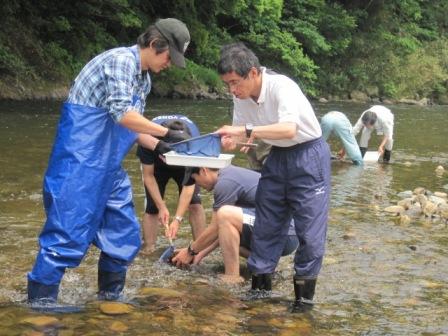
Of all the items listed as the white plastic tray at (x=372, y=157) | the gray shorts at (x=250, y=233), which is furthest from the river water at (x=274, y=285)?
the white plastic tray at (x=372, y=157)

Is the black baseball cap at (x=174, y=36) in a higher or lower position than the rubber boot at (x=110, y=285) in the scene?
higher

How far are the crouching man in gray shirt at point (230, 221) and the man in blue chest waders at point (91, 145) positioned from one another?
1138 millimetres

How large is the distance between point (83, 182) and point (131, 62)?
0.76 metres

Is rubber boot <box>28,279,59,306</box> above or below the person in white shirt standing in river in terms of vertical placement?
below

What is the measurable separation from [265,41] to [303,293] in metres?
27.2

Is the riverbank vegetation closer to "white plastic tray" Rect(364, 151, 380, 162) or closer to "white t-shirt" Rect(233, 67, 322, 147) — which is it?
"white plastic tray" Rect(364, 151, 380, 162)

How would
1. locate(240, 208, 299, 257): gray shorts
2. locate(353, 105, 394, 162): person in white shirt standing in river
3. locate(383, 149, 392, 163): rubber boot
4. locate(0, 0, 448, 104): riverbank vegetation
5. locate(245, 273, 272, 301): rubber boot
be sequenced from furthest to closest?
locate(0, 0, 448, 104): riverbank vegetation
locate(383, 149, 392, 163): rubber boot
locate(353, 105, 394, 162): person in white shirt standing in river
locate(240, 208, 299, 257): gray shorts
locate(245, 273, 272, 301): rubber boot

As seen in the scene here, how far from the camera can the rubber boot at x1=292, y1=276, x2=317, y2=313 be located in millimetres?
4539

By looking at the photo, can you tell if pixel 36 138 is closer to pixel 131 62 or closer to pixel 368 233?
pixel 368 233

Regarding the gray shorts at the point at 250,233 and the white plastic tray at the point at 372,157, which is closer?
the gray shorts at the point at 250,233

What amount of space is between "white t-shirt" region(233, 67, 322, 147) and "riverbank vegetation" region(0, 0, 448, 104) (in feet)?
55.1

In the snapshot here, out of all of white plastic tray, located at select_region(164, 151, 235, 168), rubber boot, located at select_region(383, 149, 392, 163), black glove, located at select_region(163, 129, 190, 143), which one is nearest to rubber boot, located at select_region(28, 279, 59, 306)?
white plastic tray, located at select_region(164, 151, 235, 168)

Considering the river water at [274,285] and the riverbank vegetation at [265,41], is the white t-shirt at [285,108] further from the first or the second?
the riverbank vegetation at [265,41]

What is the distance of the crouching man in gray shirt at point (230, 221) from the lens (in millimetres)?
5020
